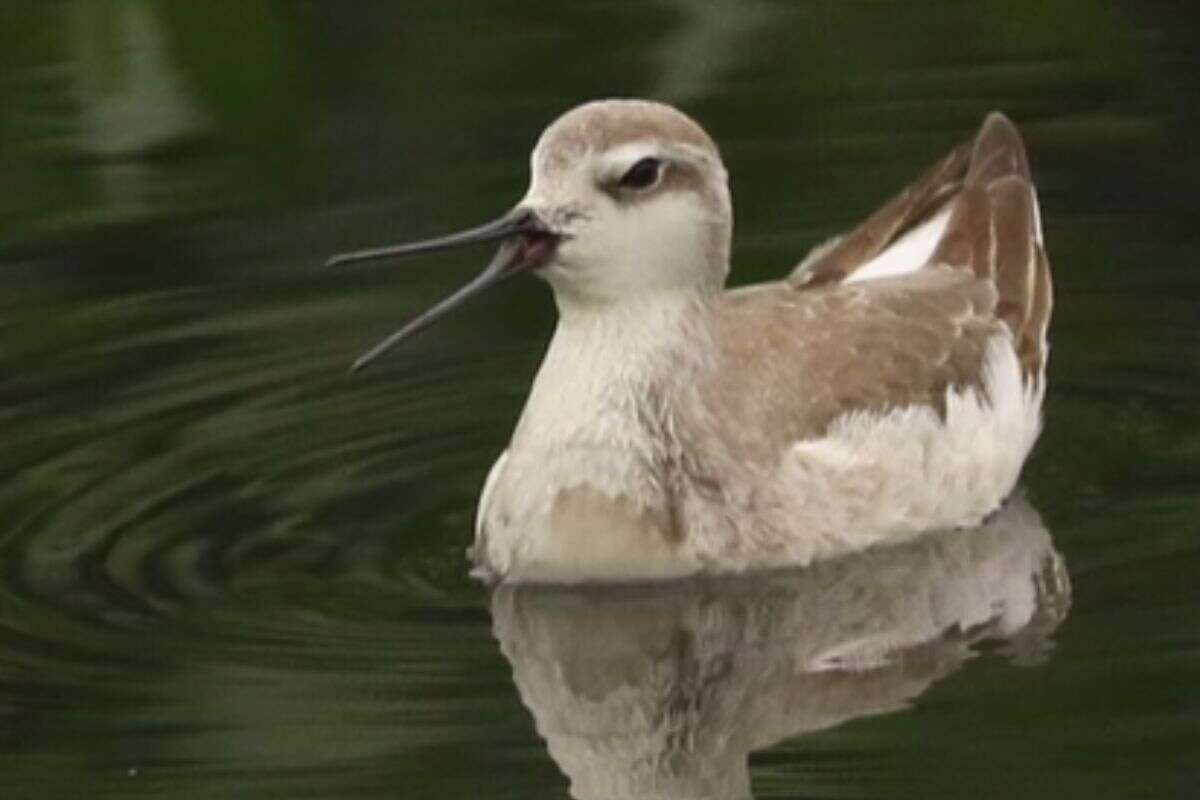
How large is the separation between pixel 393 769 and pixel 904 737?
1406 millimetres

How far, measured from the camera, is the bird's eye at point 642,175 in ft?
46.3

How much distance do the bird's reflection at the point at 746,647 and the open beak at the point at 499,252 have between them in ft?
3.08

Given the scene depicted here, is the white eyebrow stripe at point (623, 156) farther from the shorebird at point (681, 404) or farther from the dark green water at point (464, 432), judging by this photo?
the dark green water at point (464, 432)

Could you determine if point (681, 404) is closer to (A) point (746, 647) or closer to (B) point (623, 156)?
(B) point (623, 156)

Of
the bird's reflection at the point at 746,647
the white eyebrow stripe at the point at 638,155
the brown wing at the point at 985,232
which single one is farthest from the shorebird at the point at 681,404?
the brown wing at the point at 985,232

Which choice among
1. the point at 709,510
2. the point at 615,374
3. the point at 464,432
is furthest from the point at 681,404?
the point at 464,432

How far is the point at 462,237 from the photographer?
44.9 ft

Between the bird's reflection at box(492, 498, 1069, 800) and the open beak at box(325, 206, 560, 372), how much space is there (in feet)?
3.08

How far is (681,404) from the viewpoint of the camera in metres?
14.5

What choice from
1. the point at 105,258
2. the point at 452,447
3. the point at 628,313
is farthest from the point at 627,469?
the point at 105,258

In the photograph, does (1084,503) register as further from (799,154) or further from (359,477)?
(799,154)

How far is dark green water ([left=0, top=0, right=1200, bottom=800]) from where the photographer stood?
42.2ft

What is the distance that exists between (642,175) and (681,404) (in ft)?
2.57

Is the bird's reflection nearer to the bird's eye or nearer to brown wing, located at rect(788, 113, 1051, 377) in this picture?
the bird's eye
